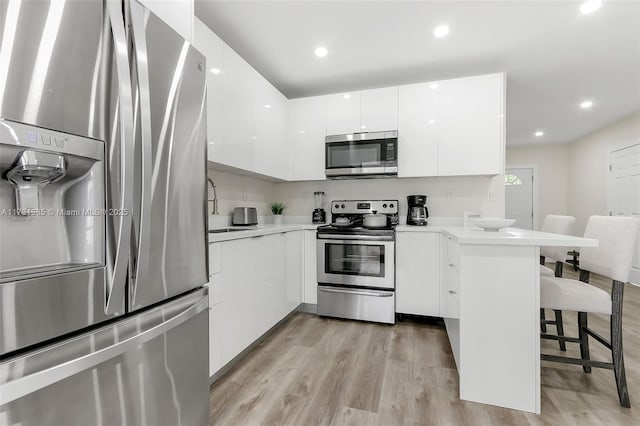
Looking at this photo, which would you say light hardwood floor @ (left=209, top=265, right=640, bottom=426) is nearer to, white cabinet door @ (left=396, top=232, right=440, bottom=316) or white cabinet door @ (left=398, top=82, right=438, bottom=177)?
white cabinet door @ (left=396, top=232, right=440, bottom=316)

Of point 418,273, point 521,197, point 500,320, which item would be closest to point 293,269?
point 418,273

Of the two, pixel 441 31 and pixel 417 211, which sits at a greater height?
pixel 441 31

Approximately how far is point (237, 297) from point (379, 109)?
7.48 ft

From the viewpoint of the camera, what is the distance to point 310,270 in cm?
311

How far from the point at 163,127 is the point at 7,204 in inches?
17.2

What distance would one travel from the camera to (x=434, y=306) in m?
2.78

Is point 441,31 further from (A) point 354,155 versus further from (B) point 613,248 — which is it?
(B) point 613,248

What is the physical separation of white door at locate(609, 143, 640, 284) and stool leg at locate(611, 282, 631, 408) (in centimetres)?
386

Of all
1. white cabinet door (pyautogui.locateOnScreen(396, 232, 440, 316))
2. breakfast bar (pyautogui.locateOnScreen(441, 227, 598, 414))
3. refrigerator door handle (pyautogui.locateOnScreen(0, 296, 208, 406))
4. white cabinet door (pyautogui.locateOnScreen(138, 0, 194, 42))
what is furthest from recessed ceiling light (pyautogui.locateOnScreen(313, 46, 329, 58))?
refrigerator door handle (pyautogui.locateOnScreen(0, 296, 208, 406))

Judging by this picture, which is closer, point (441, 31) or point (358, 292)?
point (441, 31)

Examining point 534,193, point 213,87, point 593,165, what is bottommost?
point 534,193

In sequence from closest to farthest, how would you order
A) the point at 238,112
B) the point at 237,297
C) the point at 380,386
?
the point at 380,386 < the point at 237,297 < the point at 238,112

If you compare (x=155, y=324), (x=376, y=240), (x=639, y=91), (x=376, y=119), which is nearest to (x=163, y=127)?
(x=155, y=324)

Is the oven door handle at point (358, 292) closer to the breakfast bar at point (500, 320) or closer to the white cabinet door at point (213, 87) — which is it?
the breakfast bar at point (500, 320)
